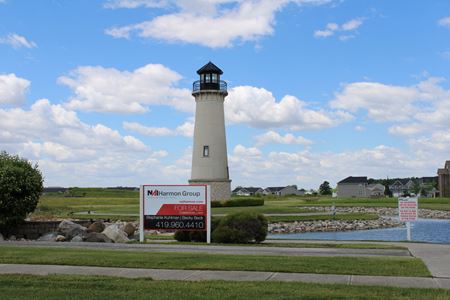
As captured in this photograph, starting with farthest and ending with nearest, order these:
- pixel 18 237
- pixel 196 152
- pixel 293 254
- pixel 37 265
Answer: pixel 196 152
pixel 18 237
pixel 293 254
pixel 37 265

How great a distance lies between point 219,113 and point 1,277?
143ft

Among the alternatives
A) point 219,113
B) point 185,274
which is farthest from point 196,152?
point 185,274

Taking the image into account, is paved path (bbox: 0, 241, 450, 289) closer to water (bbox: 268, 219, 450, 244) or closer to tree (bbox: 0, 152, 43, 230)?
tree (bbox: 0, 152, 43, 230)

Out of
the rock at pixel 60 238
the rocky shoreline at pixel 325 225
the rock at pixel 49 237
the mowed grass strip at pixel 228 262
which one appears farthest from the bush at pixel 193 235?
the rocky shoreline at pixel 325 225

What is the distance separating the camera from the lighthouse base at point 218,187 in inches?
2100

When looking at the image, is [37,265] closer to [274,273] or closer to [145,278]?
[145,278]

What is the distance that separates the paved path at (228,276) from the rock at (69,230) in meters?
9.32

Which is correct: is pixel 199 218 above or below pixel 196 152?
below

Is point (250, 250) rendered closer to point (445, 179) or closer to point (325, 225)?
point (325, 225)

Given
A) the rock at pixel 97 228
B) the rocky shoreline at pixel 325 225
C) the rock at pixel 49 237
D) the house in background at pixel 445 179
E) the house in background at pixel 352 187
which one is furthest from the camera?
the house in background at pixel 352 187

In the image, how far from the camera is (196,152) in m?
54.0

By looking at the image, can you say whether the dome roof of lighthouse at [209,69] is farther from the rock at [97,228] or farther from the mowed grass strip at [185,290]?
the mowed grass strip at [185,290]

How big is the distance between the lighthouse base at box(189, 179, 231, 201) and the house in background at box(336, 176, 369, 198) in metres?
95.1

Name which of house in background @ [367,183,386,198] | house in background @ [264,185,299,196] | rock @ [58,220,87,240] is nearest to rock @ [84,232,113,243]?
rock @ [58,220,87,240]
